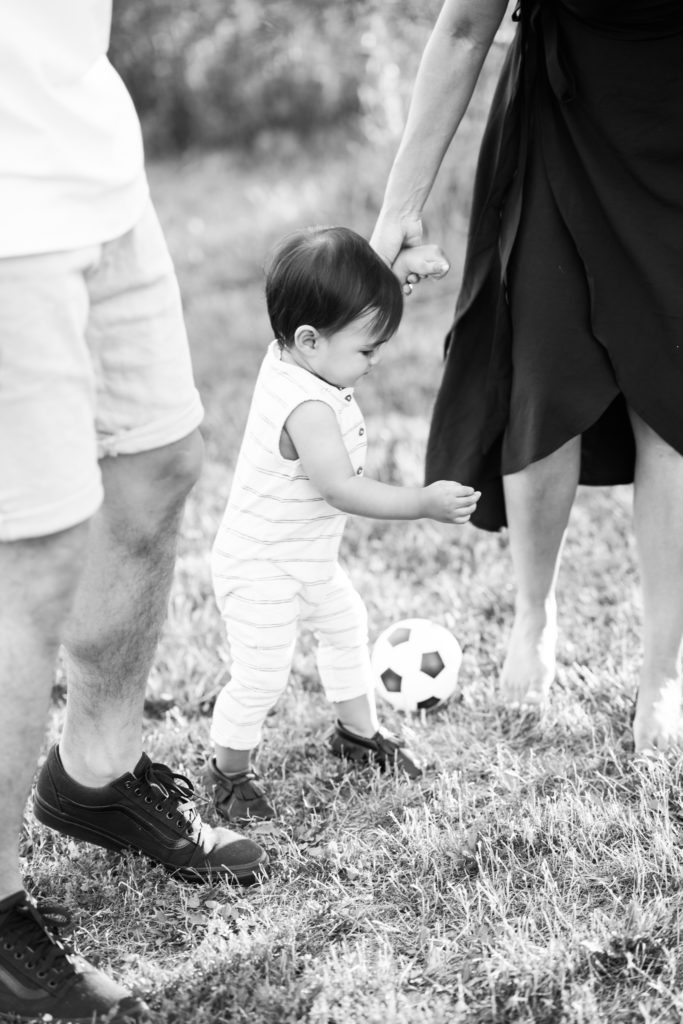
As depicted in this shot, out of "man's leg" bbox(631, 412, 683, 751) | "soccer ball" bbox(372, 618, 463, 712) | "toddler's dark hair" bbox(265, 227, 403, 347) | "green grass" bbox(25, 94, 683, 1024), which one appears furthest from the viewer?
"soccer ball" bbox(372, 618, 463, 712)

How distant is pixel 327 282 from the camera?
229cm

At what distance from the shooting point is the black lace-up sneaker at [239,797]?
2.62m

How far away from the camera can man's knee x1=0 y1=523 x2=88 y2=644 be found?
5.98 ft

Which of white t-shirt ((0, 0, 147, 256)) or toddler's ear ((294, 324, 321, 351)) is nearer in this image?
white t-shirt ((0, 0, 147, 256))

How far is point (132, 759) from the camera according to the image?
7.77 feet

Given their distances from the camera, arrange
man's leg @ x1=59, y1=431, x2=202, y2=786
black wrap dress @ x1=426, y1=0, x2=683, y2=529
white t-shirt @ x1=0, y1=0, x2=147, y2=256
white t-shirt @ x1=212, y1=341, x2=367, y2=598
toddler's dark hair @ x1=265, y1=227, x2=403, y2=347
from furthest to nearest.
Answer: black wrap dress @ x1=426, y1=0, x2=683, y2=529, white t-shirt @ x1=212, y1=341, x2=367, y2=598, toddler's dark hair @ x1=265, y1=227, x2=403, y2=347, man's leg @ x1=59, y1=431, x2=202, y2=786, white t-shirt @ x1=0, y1=0, x2=147, y2=256

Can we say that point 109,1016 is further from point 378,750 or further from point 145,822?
point 378,750

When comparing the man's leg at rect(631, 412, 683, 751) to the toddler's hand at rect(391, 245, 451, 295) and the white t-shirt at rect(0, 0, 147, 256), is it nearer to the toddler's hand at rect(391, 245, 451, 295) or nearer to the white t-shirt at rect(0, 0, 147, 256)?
the toddler's hand at rect(391, 245, 451, 295)

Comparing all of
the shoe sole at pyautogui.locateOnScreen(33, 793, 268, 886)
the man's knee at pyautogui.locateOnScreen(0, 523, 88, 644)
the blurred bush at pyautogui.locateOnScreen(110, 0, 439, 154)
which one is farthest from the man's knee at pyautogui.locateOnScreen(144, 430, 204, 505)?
the blurred bush at pyautogui.locateOnScreen(110, 0, 439, 154)

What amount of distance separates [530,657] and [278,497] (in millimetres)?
960

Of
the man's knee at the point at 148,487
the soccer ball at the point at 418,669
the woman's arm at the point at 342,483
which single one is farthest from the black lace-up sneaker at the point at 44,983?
the soccer ball at the point at 418,669

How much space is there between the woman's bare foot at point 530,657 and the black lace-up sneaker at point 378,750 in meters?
0.37

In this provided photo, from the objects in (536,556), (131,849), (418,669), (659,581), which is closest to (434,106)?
(536,556)

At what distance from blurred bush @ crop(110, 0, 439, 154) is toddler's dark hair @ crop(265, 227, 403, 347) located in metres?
3.64
